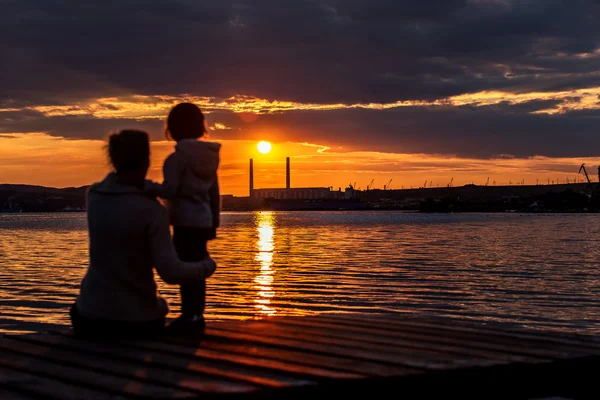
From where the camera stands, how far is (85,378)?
5066 millimetres

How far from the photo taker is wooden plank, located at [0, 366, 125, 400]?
460 cm

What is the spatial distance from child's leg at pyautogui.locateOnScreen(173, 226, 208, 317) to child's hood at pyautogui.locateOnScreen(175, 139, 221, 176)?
0.56 meters

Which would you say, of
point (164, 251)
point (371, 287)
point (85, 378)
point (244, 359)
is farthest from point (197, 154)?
point (371, 287)

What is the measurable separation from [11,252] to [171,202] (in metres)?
40.0

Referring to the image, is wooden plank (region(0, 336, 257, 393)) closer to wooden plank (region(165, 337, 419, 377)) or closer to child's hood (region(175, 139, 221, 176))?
wooden plank (region(165, 337, 419, 377))

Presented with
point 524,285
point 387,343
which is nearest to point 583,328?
point 524,285

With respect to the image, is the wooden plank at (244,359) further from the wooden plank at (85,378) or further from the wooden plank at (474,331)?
the wooden plank at (474,331)

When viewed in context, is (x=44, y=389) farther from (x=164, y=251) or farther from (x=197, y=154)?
(x=197, y=154)

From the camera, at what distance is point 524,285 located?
2448cm

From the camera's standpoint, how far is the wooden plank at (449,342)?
6047mm

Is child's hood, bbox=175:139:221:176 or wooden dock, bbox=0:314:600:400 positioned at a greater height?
child's hood, bbox=175:139:221:176

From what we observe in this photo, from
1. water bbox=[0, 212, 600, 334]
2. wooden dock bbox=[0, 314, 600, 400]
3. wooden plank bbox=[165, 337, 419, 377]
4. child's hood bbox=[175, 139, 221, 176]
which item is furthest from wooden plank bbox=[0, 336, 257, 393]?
water bbox=[0, 212, 600, 334]

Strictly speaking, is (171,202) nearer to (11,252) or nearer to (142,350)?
(142,350)

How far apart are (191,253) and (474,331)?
2788mm
